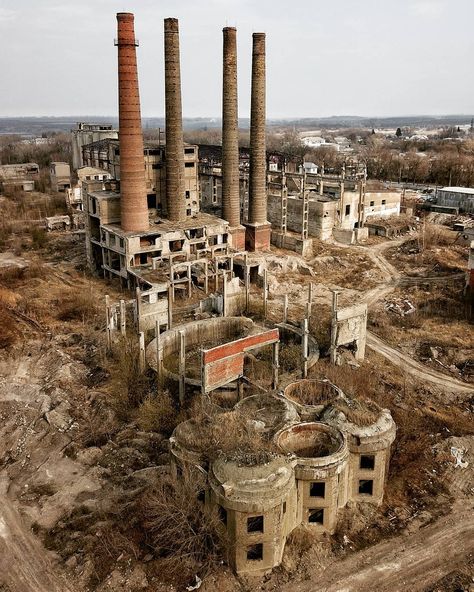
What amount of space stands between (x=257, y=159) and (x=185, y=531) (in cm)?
3042

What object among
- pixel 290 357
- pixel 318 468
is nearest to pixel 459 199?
pixel 290 357

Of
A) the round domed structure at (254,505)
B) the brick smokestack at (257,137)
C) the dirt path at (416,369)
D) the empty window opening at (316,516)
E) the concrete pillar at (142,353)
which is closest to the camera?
the round domed structure at (254,505)

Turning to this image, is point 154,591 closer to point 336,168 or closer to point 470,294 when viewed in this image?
point 470,294

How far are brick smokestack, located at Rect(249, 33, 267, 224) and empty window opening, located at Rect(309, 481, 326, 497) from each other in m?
28.3

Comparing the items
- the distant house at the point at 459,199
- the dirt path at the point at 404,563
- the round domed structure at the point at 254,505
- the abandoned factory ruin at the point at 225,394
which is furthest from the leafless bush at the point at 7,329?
the distant house at the point at 459,199

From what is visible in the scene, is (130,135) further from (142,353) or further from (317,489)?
(317,489)

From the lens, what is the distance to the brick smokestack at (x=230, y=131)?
3716cm

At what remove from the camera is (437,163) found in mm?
84500

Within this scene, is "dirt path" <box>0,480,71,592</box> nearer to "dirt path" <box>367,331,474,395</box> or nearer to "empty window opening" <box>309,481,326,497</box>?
"empty window opening" <box>309,481,326,497</box>

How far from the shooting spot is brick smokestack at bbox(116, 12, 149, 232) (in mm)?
30641

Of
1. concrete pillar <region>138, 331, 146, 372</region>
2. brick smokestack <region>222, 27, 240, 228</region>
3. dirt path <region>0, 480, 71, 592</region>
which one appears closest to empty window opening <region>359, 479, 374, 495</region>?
dirt path <region>0, 480, 71, 592</region>

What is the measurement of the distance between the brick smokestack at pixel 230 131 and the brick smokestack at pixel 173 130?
3.51 meters

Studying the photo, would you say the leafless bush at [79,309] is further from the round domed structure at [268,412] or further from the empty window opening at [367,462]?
the empty window opening at [367,462]

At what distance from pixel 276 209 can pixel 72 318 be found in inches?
896
